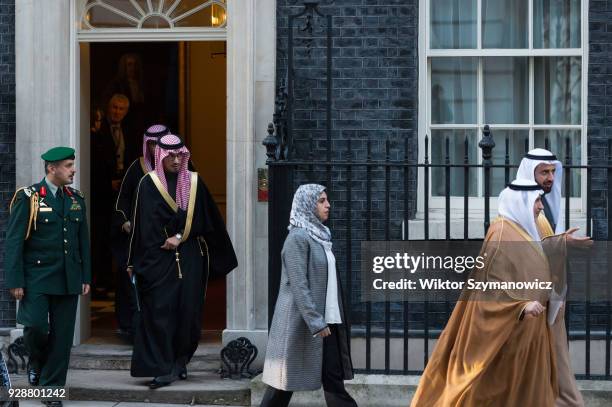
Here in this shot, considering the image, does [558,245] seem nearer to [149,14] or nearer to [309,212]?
[309,212]

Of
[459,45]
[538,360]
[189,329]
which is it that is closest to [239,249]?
[189,329]

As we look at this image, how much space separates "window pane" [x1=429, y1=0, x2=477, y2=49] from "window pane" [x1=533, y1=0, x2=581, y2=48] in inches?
20.1

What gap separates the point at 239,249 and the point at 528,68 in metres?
2.75

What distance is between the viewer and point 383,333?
10.6 meters

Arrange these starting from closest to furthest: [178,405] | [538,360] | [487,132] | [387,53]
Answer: [538,360] < [487,132] < [178,405] < [387,53]

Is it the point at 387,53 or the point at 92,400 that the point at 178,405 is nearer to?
the point at 92,400

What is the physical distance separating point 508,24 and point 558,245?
318cm

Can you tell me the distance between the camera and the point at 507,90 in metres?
11.2

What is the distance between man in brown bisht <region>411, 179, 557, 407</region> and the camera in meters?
8.01

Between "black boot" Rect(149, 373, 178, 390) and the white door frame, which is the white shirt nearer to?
"black boot" Rect(149, 373, 178, 390)

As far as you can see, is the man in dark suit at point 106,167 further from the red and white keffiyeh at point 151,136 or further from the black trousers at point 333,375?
the black trousers at point 333,375

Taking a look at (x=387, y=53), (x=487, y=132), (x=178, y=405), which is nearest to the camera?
(x=487, y=132)

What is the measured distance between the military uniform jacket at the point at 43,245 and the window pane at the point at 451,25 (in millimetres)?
3318

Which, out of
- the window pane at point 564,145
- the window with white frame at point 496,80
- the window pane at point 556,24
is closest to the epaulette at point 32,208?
the window with white frame at point 496,80
